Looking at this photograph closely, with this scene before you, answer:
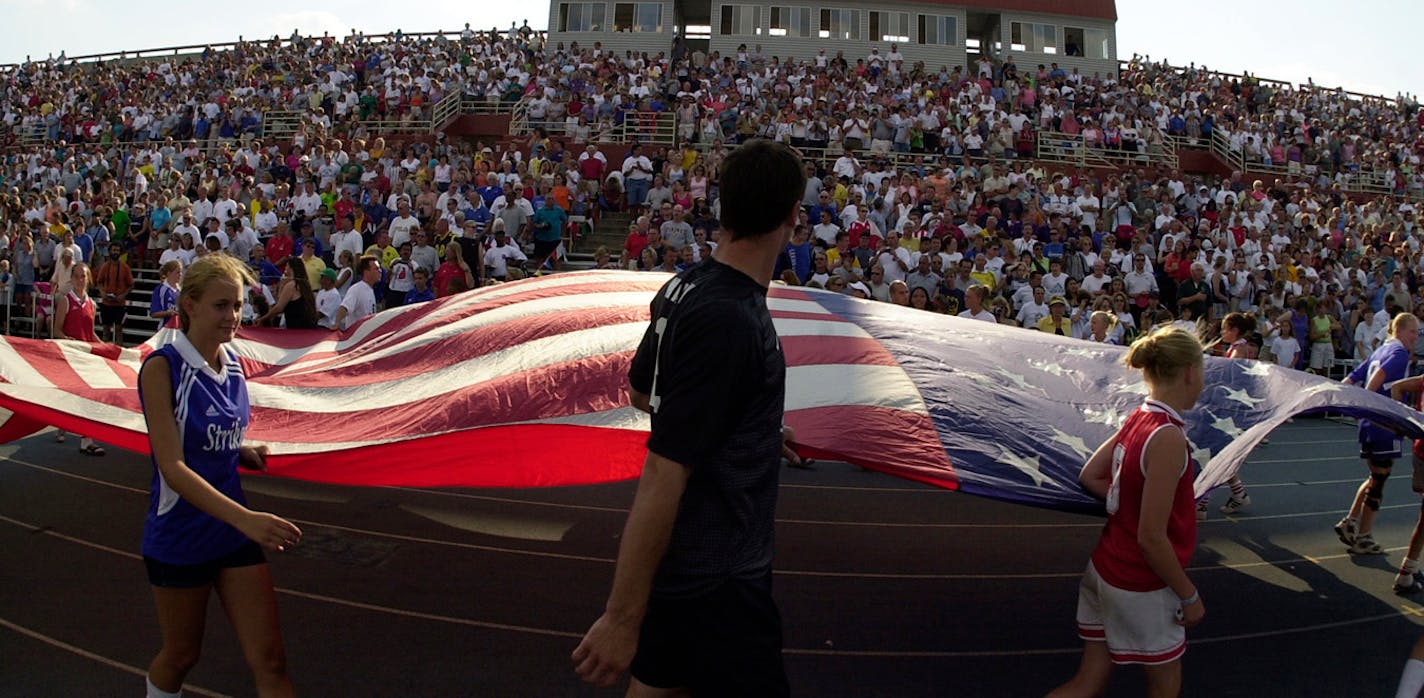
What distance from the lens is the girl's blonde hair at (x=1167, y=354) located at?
9.82 ft

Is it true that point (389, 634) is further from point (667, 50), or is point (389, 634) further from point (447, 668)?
point (667, 50)

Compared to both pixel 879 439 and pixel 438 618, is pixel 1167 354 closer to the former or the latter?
pixel 879 439

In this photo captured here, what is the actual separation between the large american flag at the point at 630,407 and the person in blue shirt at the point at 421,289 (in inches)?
193

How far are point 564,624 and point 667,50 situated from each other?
27.3 metres

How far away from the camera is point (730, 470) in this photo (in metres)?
1.87

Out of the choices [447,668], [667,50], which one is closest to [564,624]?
[447,668]

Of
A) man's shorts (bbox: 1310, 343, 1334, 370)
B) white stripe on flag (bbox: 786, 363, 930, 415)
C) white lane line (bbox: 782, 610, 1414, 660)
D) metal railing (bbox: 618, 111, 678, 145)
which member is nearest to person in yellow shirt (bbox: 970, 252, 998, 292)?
man's shorts (bbox: 1310, 343, 1334, 370)

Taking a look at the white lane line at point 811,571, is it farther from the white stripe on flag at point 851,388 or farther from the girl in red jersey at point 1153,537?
the girl in red jersey at point 1153,537

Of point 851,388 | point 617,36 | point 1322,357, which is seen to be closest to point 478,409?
point 851,388

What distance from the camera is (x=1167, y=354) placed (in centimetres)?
300

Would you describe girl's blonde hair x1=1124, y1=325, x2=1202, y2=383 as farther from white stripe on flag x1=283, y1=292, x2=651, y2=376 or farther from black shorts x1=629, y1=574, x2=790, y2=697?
white stripe on flag x1=283, y1=292, x2=651, y2=376

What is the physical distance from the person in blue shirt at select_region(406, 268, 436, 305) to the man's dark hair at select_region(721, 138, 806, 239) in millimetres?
8647

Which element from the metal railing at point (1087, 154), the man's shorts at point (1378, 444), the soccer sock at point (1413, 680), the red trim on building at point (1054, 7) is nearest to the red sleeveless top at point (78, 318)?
the soccer sock at point (1413, 680)

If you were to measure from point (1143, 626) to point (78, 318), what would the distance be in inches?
333
